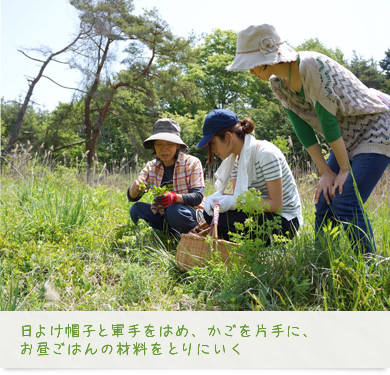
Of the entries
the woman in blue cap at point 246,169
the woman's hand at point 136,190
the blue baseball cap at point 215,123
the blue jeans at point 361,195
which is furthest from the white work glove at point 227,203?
the woman's hand at point 136,190

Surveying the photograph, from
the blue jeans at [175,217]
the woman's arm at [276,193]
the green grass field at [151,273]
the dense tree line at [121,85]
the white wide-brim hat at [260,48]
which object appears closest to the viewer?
the green grass field at [151,273]

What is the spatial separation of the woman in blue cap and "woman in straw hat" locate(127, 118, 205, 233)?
49cm

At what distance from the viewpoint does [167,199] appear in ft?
10.4

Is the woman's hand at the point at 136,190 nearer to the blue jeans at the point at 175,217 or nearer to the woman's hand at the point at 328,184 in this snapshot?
the blue jeans at the point at 175,217

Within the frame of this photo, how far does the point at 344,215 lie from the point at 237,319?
2.42 feet

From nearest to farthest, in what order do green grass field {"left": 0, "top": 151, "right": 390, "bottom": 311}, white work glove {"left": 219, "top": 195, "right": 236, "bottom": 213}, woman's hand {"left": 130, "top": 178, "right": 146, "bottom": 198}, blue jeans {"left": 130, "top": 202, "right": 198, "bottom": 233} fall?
green grass field {"left": 0, "top": 151, "right": 390, "bottom": 311} → white work glove {"left": 219, "top": 195, "right": 236, "bottom": 213} → blue jeans {"left": 130, "top": 202, "right": 198, "bottom": 233} → woman's hand {"left": 130, "top": 178, "right": 146, "bottom": 198}

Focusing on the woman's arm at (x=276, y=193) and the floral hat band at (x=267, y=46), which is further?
the woman's arm at (x=276, y=193)

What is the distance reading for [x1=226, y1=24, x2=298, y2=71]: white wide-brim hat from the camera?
82.2 inches

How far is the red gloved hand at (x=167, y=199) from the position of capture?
3168mm

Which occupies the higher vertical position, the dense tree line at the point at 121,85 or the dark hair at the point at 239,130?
the dense tree line at the point at 121,85

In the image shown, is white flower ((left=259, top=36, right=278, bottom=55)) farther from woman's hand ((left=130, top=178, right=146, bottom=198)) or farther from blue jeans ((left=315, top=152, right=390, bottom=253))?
woman's hand ((left=130, top=178, right=146, bottom=198))

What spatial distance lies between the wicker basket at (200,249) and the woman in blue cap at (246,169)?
23 cm

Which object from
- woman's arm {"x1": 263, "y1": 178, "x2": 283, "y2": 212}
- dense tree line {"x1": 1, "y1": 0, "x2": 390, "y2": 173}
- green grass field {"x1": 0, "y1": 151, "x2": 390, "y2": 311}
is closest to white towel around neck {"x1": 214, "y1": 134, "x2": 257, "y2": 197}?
woman's arm {"x1": 263, "y1": 178, "x2": 283, "y2": 212}

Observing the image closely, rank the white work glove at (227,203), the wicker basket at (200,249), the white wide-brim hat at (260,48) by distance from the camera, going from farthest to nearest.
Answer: the white work glove at (227,203), the wicker basket at (200,249), the white wide-brim hat at (260,48)
